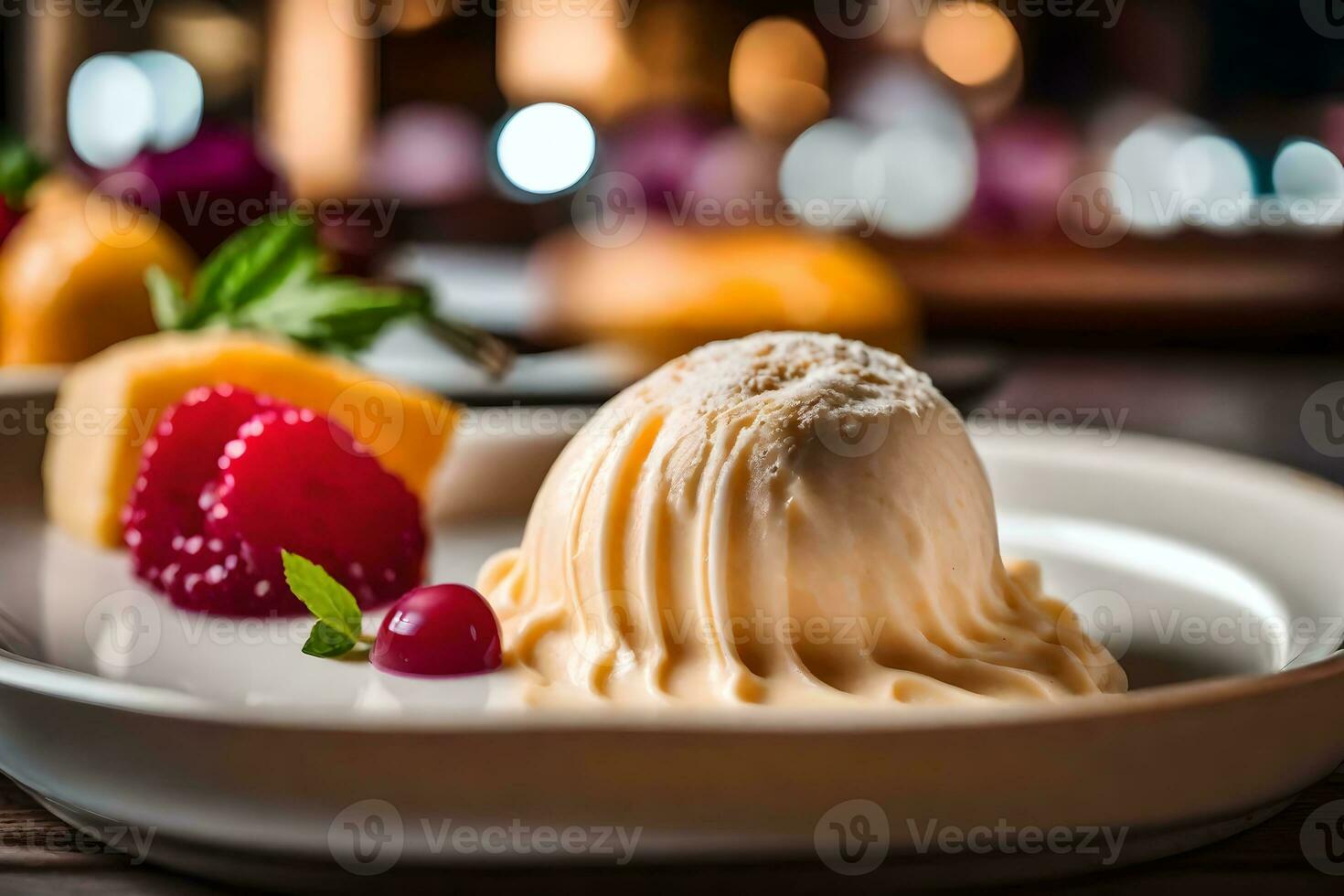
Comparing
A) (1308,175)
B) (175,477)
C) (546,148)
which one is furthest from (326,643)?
(546,148)

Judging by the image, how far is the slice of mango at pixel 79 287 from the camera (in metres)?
1.60

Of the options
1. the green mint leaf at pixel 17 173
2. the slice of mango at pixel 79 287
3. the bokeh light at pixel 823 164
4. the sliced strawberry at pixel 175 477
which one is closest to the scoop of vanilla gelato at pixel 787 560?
the sliced strawberry at pixel 175 477

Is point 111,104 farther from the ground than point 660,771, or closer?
farther from the ground

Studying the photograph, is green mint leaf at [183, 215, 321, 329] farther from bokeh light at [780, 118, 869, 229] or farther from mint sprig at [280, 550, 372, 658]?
bokeh light at [780, 118, 869, 229]

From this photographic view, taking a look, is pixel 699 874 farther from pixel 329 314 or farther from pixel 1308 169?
pixel 1308 169

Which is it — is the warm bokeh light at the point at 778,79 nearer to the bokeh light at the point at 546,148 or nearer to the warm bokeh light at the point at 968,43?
the warm bokeh light at the point at 968,43

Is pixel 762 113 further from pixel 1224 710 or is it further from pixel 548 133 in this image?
pixel 1224 710

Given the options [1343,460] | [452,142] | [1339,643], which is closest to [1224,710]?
[1339,643]

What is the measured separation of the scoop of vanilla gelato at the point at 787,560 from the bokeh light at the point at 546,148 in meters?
3.57

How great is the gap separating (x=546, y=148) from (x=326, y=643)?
12.3 feet

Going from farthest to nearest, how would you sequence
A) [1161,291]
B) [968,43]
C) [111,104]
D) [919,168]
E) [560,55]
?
[111,104], [560,55], [968,43], [919,168], [1161,291]

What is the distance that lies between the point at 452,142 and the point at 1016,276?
187 centimetres

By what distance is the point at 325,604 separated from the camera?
2.76 feet

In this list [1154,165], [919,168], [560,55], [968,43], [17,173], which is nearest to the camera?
[17,173]
